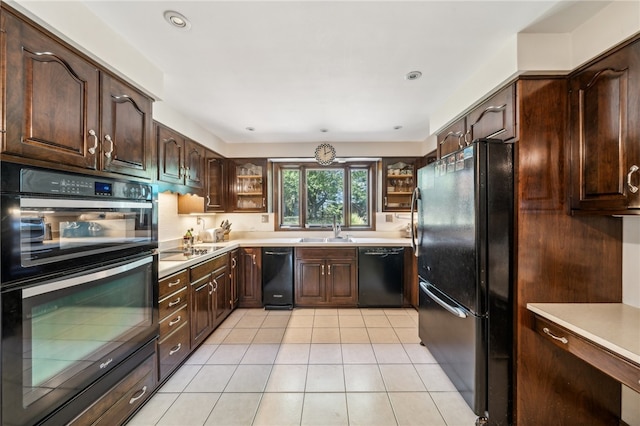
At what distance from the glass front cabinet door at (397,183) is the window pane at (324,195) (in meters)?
0.73

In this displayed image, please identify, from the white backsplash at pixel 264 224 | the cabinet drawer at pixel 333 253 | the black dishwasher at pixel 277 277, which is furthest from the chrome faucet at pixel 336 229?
the black dishwasher at pixel 277 277

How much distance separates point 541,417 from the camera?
1626 mm

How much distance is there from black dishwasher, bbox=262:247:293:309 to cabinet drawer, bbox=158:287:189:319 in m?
1.44

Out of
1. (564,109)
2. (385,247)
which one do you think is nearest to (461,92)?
(564,109)

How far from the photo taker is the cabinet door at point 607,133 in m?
1.32

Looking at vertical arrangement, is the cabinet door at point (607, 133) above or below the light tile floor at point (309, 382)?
above

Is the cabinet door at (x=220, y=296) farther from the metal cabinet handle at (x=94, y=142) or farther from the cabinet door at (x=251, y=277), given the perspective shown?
the metal cabinet handle at (x=94, y=142)

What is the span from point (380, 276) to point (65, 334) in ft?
10.6

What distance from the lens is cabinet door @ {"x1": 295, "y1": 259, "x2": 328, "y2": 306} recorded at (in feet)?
12.5

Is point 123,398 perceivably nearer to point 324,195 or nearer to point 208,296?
point 208,296

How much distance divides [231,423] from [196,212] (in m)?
2.39

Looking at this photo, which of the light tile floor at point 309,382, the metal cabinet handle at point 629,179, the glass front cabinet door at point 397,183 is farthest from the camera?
the glass front cabinet door at point 397,183

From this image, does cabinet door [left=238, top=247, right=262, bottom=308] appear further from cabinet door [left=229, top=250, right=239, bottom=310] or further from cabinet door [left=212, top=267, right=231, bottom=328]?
cabinet door [left=212, top=267, right=231, bottom=328]

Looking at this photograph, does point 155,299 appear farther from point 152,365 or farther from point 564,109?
point 564,109
